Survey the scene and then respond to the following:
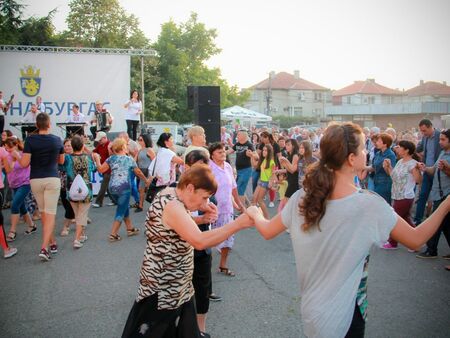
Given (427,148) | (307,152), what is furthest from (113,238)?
(427,148)

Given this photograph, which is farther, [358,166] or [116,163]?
→ [116,163]

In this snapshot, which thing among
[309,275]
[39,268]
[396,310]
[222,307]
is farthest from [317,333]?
[39,268]

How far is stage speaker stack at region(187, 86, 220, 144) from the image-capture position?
385 inches

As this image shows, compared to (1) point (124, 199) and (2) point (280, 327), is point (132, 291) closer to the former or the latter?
(2) point (280, 327)

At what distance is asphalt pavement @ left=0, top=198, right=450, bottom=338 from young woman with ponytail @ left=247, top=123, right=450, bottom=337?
6.35 feet

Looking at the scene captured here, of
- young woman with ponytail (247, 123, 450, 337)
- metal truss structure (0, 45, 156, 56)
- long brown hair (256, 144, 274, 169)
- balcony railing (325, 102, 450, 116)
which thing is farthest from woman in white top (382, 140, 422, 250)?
balcony railing (325, 102, 450, 116)

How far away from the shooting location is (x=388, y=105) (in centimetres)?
5525

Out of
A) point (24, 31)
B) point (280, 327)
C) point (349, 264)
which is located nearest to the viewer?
point (349, 264)

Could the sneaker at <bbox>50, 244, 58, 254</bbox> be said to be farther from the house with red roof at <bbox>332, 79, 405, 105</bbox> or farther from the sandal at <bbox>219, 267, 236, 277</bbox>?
the house with red roof at <bbox>332, 79, 405, 105</bbox>

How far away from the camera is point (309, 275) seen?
200 centimetres

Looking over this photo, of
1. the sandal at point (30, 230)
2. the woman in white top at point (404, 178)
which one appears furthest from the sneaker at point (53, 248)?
the woman in white top at point (404, 178)

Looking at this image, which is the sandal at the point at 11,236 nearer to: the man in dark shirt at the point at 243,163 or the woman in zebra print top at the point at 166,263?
the man in dark shirt at the point at 243,163

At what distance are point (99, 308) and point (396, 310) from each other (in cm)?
330

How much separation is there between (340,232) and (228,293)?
3.09 metres
